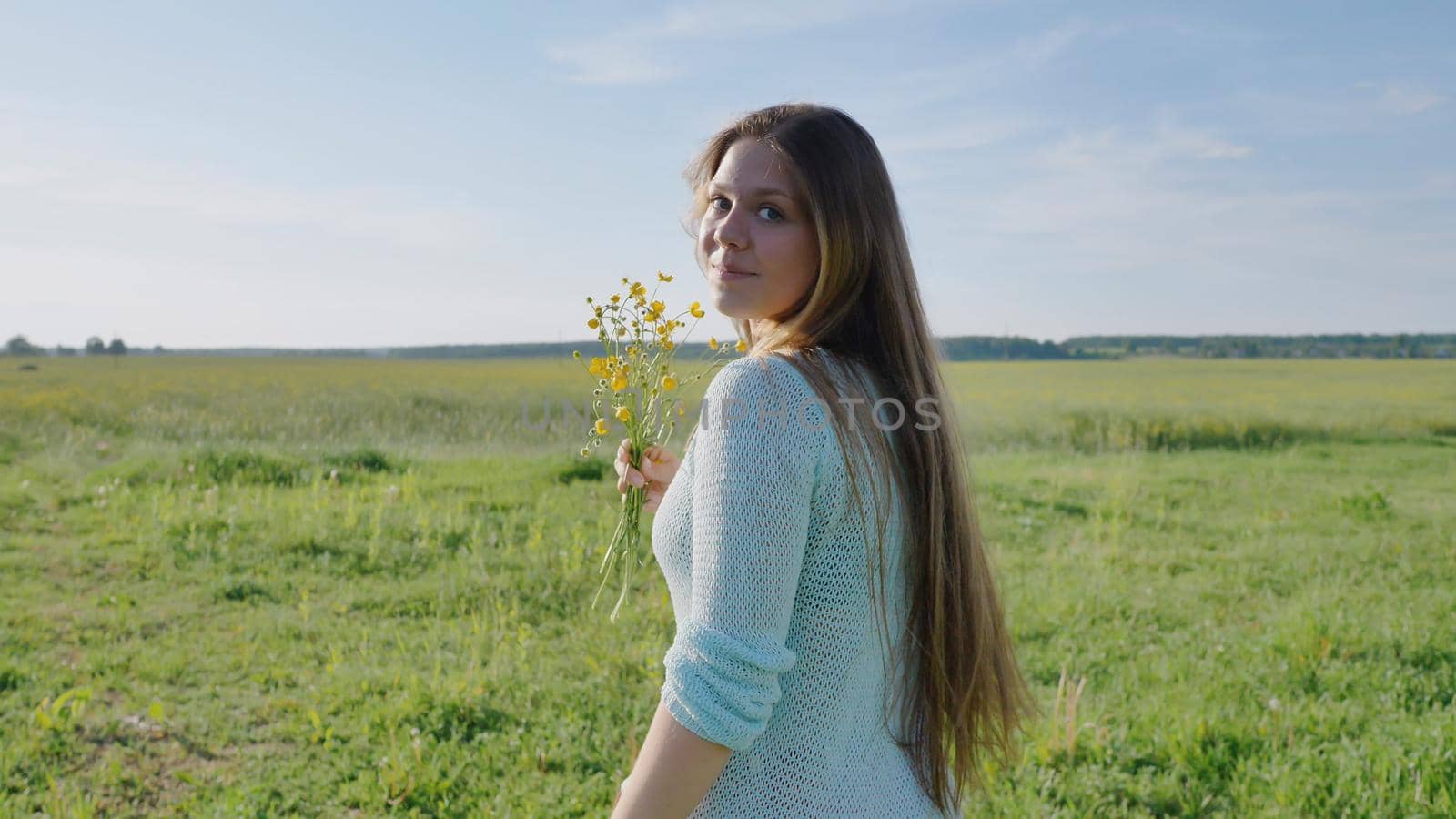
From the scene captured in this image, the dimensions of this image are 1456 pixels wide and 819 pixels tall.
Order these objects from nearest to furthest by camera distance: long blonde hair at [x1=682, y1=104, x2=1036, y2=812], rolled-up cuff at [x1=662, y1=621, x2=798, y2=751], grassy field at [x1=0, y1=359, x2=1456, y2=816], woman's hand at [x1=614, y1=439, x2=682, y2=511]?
rolled-up cuff at [x1=662, y1=621, x2=798, y2=751]
long blonde hair at [x1=682, y1=104, x2=1036, y2=812]
woman's hand at [x1=614, y1=439, x2=682, y2=511]
grassy field at [x1=0, y1=359, x2=1456, y2=816]

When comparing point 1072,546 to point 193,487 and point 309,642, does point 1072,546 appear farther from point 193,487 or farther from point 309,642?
point 193,487

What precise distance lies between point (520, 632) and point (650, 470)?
2994 mm

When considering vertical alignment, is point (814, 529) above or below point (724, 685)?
above

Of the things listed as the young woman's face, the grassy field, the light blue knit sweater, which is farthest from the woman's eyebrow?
the grassy field

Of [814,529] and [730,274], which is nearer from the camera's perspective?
[814,529]

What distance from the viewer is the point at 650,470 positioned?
6.23ft

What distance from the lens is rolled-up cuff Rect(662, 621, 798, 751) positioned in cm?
→ 113

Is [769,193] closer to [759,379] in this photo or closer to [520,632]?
[759,379]

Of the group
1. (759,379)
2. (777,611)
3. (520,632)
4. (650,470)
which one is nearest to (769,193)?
(759,379)

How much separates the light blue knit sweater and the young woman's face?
0.18 metres

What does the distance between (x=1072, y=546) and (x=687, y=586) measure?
5775 millimetres

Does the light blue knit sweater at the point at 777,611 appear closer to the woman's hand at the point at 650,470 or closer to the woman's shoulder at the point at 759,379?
the woman's shoulder at the point at 759,379

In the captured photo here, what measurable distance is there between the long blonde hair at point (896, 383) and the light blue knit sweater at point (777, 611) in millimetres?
47

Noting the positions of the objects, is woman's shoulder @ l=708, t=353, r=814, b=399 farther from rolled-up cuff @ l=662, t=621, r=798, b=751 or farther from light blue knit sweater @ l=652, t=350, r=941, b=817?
rolled-up cuff @ l=662, t=621, r=798, b=751
